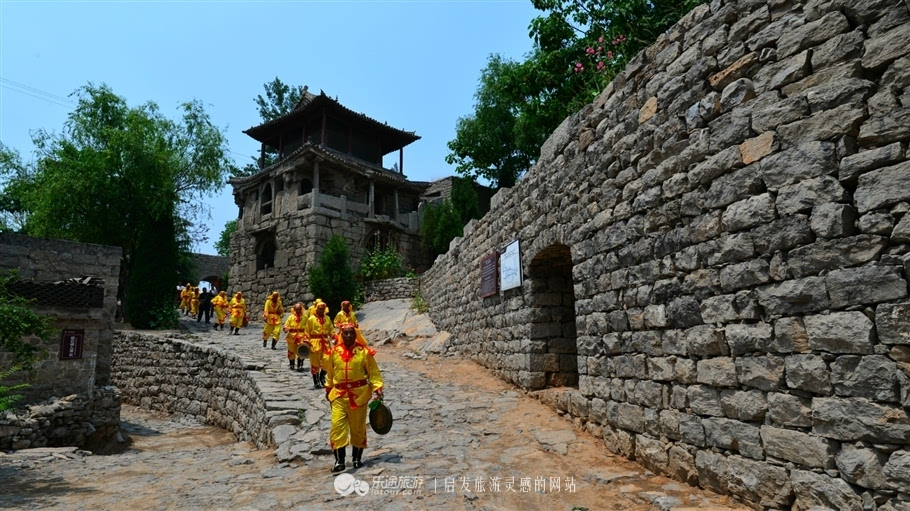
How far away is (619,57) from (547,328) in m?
5.49

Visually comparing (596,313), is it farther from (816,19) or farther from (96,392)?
(96,392)

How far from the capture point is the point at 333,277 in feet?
60.4

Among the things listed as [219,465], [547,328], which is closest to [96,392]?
[219,465]

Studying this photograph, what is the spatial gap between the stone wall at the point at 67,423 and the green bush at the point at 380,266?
1141 cm

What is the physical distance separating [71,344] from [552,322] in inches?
330

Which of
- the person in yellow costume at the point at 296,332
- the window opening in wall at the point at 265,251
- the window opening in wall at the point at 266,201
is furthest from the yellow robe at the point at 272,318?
the window opening in wall at the point at 266,201

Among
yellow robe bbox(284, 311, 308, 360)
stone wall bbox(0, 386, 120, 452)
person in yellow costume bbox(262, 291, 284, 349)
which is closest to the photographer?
stone wall bbox(0, 386, 120, 452)

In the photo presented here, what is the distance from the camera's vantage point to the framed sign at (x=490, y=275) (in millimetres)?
8680

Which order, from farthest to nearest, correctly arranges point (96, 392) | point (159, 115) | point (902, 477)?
1. point (159, 115)
2. point (96, 392)
3. point (902, 477)

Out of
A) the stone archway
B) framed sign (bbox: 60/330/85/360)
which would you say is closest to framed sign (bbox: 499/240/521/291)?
the stone archway

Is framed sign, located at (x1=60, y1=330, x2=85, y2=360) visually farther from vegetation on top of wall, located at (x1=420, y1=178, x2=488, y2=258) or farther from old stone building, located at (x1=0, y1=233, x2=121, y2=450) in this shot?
vegetation on top of wall, located at (x1=420, y1=178, x2=488, y2=258)

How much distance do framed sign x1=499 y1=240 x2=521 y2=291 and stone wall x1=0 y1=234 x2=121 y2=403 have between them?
749cm

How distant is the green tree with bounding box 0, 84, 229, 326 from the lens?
17.8 metres

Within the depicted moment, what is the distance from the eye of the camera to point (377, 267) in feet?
68.2
